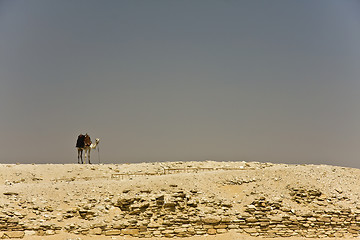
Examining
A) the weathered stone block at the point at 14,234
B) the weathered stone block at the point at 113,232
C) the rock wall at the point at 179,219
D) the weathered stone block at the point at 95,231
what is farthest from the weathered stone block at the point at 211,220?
the weathered stone block at the point at 14,234

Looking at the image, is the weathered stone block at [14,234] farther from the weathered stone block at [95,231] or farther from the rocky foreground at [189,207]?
the weathered stone block at [95,231]

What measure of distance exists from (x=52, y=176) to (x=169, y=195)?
6.98 metres

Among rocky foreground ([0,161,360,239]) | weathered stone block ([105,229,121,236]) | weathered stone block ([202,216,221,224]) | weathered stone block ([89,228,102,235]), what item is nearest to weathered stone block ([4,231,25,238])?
rocky foreground ([0,161,360,239])

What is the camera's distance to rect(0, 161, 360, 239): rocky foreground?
15.3 meters

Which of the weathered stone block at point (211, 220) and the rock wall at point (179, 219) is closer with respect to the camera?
the rock wall at point (179, 219)

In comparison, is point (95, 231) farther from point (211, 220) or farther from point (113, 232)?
point (211, 220)

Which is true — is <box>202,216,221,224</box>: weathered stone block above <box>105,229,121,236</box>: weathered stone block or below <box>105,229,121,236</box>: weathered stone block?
above

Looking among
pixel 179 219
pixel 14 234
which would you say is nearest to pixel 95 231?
pixel 14 234

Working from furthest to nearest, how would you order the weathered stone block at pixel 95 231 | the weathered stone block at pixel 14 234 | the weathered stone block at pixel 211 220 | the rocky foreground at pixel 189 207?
the weathered stone block at pixel 211 220 < the rocky foreground at pixel 189 207 < the weathered stone block at pixel 95 231 < the weathered stone block at pixel 14 234

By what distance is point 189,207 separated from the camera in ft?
53.5

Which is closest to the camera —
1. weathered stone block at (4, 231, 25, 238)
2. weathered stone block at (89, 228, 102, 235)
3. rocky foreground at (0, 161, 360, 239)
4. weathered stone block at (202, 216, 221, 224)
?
weathered stone block at (4, 231, 25, 238)

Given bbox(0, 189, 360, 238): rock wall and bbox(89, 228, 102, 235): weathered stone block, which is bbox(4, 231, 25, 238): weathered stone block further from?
bbox(89, 228, 102, 235): weathered stone block

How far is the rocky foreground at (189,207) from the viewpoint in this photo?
15320 mm

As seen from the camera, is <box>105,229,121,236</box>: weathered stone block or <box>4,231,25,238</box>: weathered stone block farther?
<box>105,229,121,236</box>: weathered stone block
